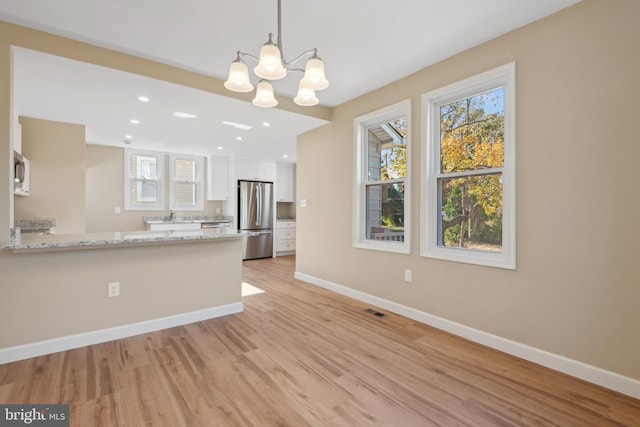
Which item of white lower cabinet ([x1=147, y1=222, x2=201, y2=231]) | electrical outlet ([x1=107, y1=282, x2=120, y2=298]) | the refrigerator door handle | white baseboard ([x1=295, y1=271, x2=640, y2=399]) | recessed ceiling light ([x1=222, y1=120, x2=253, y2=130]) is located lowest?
white baseboard ([x1=295, y1=271, x2=640, y2=399])

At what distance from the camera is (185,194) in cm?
653

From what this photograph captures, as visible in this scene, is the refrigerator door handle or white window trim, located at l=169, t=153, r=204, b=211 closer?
white window trim, located at l=169, t=153, r=204, b=211

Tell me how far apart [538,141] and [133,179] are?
255 inches

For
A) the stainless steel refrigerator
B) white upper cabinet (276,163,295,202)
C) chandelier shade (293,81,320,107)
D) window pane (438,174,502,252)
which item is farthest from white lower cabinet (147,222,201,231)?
window pane (438,174,502,252)

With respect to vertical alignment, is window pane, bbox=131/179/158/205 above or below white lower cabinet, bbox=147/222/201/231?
above

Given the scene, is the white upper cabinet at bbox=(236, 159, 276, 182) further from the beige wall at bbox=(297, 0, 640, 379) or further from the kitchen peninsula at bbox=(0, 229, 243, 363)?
the beige wall at bbox=(297, 0, 640, 379)

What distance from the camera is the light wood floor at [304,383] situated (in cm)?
167

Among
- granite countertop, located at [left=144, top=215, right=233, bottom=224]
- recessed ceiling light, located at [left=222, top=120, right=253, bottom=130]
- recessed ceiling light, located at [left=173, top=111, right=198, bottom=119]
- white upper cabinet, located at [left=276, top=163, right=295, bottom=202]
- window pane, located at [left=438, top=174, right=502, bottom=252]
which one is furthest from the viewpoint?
white upper cabinet, located at [left=276, top=163, right=295, bottom=202]

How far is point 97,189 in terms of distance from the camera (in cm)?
558

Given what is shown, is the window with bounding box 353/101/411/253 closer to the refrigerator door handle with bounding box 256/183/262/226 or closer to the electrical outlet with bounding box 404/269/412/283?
the electrical outlet with bounding box 404/269/412/283

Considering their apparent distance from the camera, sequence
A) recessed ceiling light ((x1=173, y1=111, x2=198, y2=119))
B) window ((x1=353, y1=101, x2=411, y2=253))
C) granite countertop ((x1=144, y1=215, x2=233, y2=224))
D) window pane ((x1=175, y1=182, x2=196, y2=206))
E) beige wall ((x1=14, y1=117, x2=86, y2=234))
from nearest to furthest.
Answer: window ((x1=353, y1=101, x2=411, y2=253)), recessed ceiling light ((x1=173, y1=111, x2=198, y2=119)), beige wall ((x1=14, y1=117, x2=86, y2=234)), granite countertop ((x1=144, y1=215, x2=233, y2=224)), window pane ((x1=175, y1=182, x2=196, y2=206))

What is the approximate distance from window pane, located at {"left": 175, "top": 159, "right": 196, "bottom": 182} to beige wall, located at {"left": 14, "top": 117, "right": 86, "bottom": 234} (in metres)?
2.20

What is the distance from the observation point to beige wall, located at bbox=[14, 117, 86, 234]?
12.9 feet

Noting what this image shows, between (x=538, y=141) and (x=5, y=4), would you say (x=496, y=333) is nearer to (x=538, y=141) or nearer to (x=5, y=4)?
(x=538, y=141)
